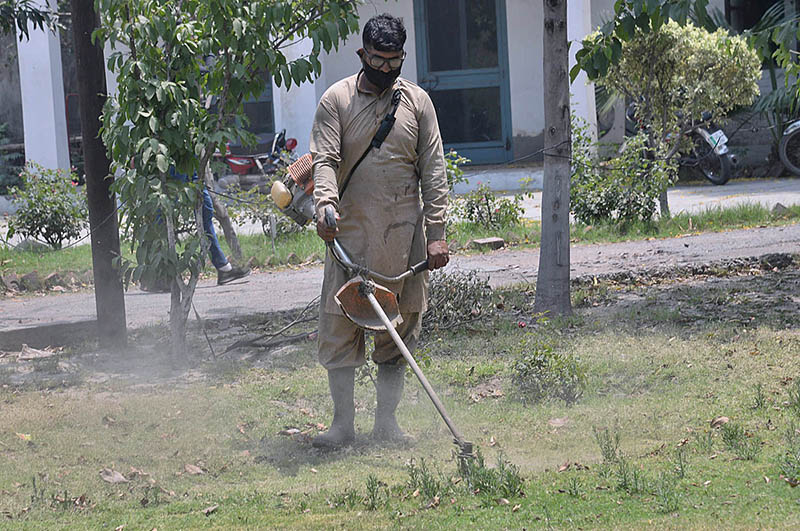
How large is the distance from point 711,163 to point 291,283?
8715mm

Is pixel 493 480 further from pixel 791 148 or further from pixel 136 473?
pixel 791 148

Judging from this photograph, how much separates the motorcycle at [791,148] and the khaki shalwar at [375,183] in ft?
38.5

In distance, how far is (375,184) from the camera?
4629mm

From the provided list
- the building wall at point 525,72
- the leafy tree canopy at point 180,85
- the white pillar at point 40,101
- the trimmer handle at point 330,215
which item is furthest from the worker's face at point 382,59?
the building wall at point 525,72

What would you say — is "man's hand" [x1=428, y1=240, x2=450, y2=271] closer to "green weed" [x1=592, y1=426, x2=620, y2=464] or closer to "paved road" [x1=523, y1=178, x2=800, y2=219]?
"green weed" [x1=592, y1=426, x2=620, y2=464]

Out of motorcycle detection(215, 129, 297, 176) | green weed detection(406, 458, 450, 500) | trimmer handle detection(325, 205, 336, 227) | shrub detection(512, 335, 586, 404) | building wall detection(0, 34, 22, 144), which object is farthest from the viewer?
building wall detection(0, 34, 22, 144)

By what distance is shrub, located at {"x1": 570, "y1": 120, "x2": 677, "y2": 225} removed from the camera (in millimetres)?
10898

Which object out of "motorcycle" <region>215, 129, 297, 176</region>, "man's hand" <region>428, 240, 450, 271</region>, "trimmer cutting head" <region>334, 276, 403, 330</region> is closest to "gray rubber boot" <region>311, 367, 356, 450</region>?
"trimmer cutting head" <region>334, 276, 403, 330</region>

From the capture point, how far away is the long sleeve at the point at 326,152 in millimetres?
4441

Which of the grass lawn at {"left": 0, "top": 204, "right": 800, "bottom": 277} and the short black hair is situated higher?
the short black hair

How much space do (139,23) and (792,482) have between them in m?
4.40

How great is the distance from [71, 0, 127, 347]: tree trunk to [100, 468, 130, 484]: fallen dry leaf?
2.55 metres

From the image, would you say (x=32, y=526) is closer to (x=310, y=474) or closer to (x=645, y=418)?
(x=310, y=474)

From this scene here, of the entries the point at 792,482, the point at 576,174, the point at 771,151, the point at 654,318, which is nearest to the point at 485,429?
the point at 792,482
